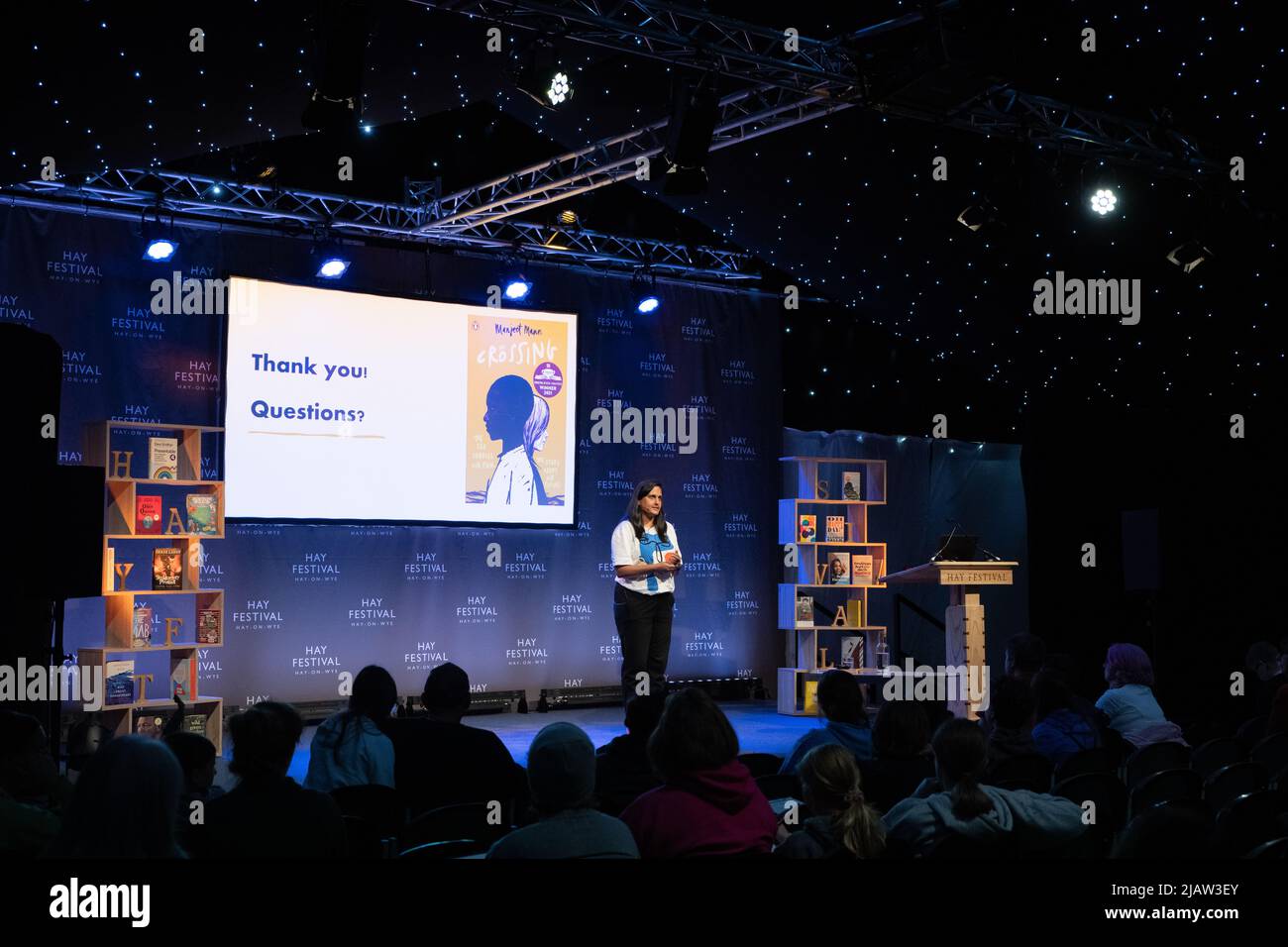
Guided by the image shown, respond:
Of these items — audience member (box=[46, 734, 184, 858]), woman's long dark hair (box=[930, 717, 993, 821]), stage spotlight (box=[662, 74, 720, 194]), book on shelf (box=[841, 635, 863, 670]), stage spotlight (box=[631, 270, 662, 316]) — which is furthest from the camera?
stage spotlight (box=[631, 270, 662, 316])

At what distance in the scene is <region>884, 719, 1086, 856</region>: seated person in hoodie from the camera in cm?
295

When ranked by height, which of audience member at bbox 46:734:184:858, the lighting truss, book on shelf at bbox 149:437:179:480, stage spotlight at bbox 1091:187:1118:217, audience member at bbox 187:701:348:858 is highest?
the lighting truss

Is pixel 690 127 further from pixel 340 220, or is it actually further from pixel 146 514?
pixel 146 514

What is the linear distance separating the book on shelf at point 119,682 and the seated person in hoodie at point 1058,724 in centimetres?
520

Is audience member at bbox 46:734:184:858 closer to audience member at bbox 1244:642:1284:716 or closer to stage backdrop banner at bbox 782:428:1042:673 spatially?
audience member at bbox 1244:642:1284:716

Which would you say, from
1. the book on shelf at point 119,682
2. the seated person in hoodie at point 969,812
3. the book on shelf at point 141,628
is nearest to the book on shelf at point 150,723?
the book on shelf at point 119,682

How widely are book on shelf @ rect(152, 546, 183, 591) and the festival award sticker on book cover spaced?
2400 millimetres

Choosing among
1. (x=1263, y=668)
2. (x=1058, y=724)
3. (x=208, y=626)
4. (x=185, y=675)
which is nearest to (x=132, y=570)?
(x=208, y=626)

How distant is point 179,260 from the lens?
8.68 meters

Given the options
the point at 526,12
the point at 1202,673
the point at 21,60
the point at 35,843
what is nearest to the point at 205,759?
the point at 35,843

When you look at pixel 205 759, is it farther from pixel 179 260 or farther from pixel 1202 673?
pixel 1202 673

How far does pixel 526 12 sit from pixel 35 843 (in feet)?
15.9

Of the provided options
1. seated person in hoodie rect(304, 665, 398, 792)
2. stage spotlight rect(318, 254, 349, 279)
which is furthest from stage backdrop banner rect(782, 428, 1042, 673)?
seated person in hoodie rect(304, 665, 398, 792)

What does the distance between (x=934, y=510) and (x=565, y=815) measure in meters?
9.32
